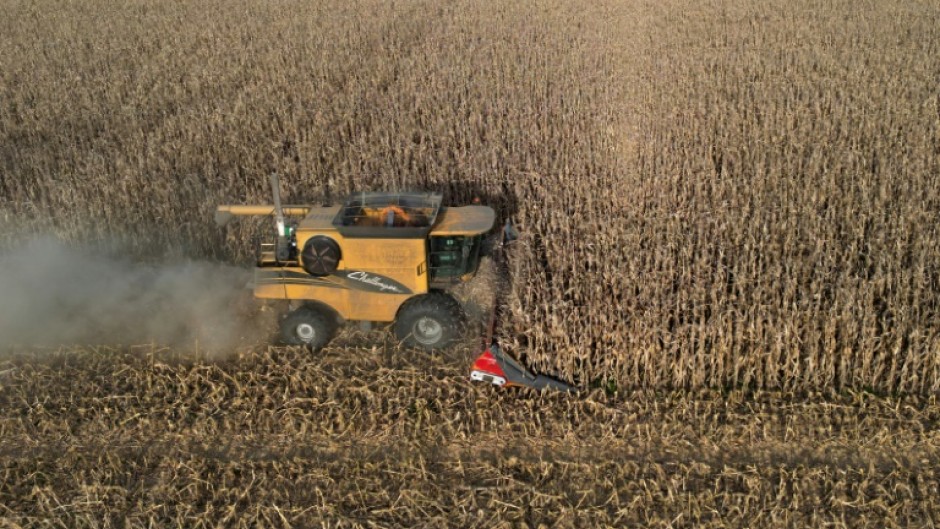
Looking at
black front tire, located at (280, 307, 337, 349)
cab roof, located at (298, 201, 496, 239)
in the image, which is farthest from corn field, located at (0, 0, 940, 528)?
cab roof, located at (298, 201, 496, 239)

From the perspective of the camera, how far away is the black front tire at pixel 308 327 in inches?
295

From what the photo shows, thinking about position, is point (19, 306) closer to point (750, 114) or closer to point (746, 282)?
point (746, 282)

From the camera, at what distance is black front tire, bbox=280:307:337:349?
7.49 metres

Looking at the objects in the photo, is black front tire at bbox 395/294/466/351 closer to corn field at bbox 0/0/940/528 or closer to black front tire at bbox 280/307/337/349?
corn field at bbox 0/0/940/528

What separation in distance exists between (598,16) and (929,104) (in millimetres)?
10312

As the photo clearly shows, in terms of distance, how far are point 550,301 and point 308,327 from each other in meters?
2.22

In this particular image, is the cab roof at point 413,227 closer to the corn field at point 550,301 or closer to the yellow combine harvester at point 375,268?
the yellow combine harvester at point 375,268

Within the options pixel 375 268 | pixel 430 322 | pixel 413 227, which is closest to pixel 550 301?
pixel 430 322

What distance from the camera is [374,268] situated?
7.28 m

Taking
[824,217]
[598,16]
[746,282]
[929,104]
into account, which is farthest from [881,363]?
[598,16]

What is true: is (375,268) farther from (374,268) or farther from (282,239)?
(282,239)

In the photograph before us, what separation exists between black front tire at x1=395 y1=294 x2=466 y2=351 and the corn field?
0.69 feet

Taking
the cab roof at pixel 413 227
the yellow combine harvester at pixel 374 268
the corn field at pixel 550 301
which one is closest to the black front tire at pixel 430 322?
the yellow combine harvester at pixel 374 268

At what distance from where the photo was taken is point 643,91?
46.7ft
